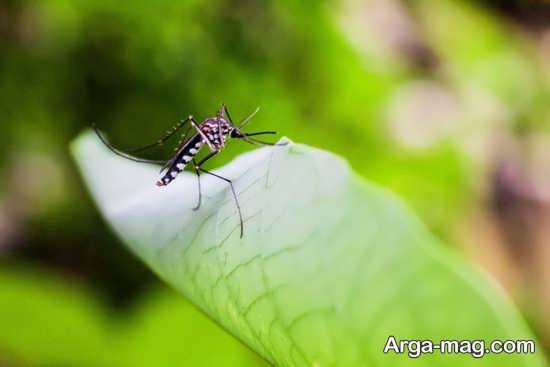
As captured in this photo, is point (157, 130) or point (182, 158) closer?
point (182, 158)

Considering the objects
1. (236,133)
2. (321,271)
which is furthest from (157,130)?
(321,271)

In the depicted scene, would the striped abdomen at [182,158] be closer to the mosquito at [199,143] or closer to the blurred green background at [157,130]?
the mosquito at [199,143]

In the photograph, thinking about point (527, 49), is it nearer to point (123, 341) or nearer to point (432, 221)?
point (432, 221)

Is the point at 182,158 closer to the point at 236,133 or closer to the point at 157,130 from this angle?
the point at 236,133

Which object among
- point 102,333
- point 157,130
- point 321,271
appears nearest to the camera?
point 321,271

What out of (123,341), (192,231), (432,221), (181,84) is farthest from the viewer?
(432,221)

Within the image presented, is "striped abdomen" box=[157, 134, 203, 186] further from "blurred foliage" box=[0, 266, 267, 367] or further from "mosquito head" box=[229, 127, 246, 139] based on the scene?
"blurred foliage" box=[0, 266, 267, 367]

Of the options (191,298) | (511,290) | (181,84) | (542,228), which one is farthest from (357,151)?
(191,298)

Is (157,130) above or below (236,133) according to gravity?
above
